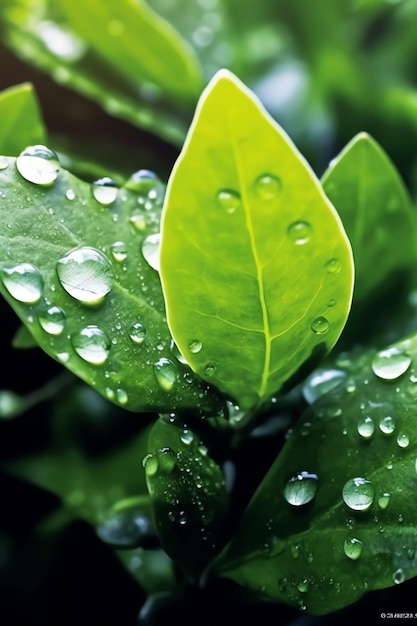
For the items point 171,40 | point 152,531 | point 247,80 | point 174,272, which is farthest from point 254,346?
point 247,80

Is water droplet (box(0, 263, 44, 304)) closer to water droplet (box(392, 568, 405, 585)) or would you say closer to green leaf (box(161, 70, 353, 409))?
green leaf (box(161, 70, 353, 409))

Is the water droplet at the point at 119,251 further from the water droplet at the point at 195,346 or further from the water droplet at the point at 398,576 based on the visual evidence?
the water droplet at the point at 398,576

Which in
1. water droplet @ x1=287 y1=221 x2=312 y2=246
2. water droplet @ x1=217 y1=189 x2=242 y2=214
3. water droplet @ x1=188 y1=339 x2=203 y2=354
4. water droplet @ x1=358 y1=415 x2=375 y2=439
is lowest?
water droplet @ x1=358 y1=415 x2=375 y2=439

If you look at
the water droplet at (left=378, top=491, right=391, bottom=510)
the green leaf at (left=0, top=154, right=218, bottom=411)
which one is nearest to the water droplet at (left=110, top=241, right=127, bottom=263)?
the green leaf at (left=0, top=154, right=218, bottom=411)

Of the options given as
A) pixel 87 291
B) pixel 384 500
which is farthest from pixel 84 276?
pixel 384 500

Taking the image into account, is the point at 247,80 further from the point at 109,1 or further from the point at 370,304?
the point at 370,304
